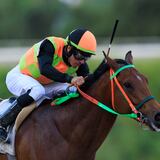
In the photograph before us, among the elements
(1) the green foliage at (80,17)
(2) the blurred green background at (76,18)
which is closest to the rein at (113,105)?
(2) the blurred green background at (76,18)

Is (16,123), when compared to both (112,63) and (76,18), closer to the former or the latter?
(112,63)

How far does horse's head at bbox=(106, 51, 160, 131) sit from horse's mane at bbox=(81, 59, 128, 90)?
0.04ft

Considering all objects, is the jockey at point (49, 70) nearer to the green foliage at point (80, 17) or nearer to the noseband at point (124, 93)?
the noseband at point (124, 93)

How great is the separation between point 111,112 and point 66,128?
64cm

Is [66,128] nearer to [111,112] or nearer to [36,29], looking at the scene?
[111,112]

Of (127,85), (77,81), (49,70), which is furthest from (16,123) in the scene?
(127,85)

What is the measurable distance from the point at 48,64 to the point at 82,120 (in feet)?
2.45

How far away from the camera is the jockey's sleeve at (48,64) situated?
8.57 meters

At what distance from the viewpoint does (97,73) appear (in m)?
8.55

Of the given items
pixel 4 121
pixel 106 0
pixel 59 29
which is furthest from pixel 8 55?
pixel 106 0

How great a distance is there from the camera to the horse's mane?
842 cm

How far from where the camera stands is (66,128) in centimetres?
866

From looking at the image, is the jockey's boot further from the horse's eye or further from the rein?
the horse's eye

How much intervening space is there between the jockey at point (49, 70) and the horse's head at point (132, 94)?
41cm
